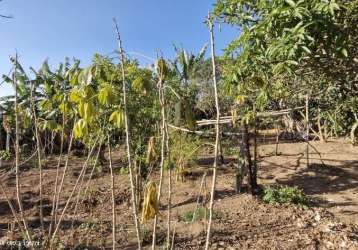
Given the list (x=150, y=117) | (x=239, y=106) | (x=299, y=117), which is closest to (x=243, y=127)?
(x=239, y=106)

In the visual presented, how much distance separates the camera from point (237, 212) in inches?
234

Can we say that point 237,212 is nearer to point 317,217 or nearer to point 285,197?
point 285,197

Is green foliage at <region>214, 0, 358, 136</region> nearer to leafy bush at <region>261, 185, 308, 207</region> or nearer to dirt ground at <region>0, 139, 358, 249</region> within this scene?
dirt ground at <region>0, 139, 358, 249</region>

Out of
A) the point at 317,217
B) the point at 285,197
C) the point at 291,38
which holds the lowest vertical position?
the point at 317,217

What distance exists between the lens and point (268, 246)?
15.1ft

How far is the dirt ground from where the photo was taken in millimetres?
4734

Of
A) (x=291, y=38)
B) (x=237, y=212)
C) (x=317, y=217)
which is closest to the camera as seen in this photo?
(x=291, y=38)

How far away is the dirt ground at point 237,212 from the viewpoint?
473 cm

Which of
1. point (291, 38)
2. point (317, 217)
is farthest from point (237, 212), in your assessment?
point (291, 38)

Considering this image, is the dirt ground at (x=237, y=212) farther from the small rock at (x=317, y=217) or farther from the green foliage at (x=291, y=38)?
the green foliage at (x=291, y=38)

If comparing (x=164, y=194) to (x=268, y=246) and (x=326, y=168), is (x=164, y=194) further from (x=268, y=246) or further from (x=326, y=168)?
(x=326, y=168)

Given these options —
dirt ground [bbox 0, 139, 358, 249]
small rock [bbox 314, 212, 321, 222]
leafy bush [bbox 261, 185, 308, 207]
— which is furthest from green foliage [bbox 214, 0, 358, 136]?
leafy bush [bbox 261, 185, 308, 207]

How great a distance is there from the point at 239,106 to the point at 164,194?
2060 millimetres

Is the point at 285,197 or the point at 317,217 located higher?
the point at 285,197
